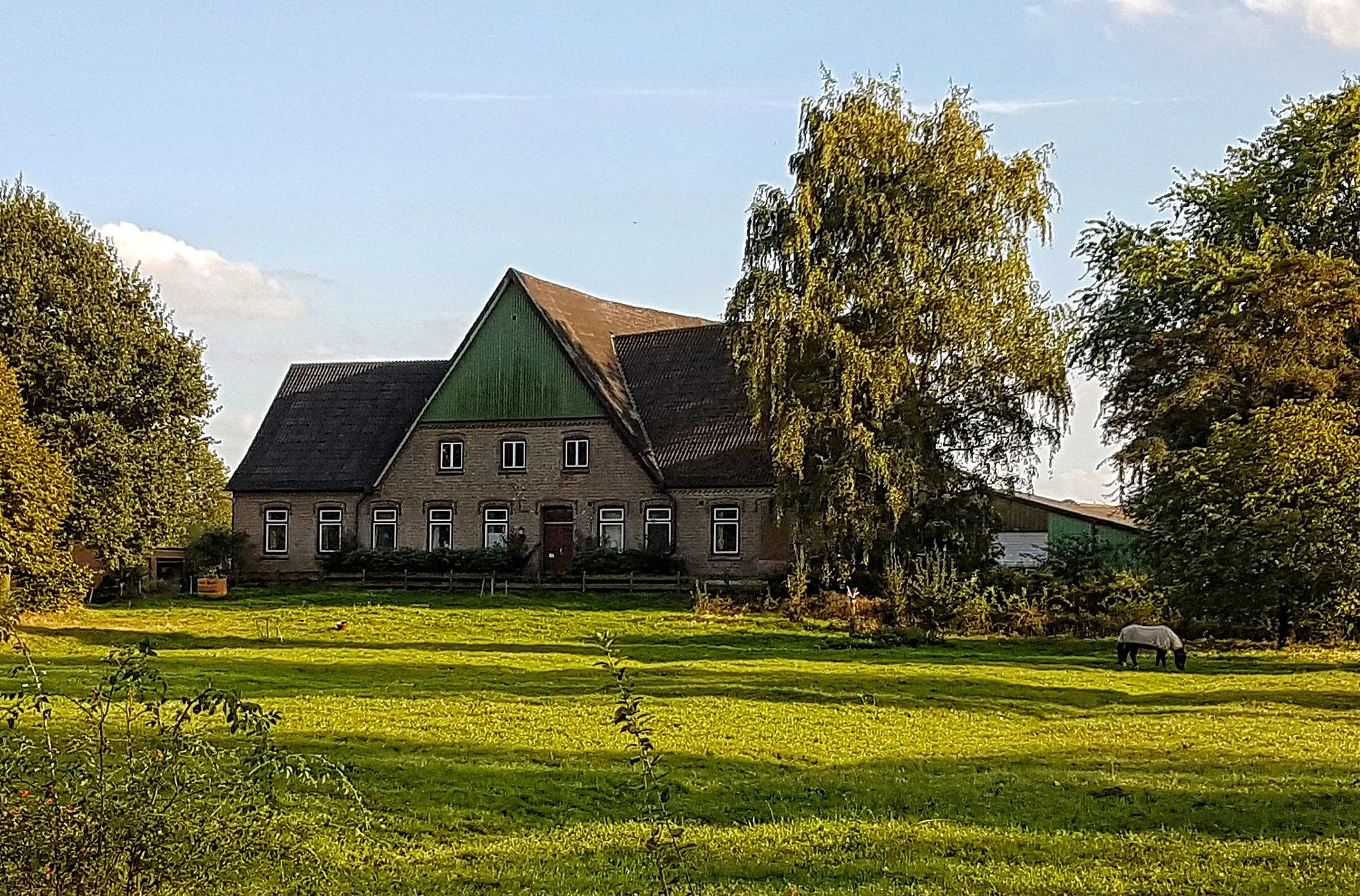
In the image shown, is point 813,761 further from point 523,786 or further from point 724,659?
point 724,659

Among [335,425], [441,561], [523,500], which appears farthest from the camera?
[335,425]

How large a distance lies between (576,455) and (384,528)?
7.71 metres

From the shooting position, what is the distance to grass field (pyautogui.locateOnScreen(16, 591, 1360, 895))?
10.5m

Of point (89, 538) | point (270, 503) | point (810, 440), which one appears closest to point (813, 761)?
point (810, 440)

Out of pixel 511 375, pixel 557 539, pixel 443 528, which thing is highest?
pixel 511 375

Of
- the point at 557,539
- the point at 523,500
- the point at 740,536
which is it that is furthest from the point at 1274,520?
Answer: the point at 523,500

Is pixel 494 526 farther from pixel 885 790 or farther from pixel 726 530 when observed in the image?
pixel 885 790

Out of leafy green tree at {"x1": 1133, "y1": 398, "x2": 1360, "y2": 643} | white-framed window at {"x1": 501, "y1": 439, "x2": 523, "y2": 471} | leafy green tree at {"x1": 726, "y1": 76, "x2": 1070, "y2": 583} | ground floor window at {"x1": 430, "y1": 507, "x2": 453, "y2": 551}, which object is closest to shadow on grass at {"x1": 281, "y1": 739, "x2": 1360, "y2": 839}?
leafy green tree at {"x1": 1133, "y1": 398, "x2": 1360, "y2": 643}

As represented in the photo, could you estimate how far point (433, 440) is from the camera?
53.8 meters

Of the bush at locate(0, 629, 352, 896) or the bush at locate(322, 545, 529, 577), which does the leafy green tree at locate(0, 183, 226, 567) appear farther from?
the bush at locate(0, 629, 352, 896)

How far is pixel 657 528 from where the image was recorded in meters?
50.2

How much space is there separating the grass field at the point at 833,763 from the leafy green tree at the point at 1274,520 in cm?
155

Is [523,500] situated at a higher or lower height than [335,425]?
lower

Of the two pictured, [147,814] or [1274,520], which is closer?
[147,814]
